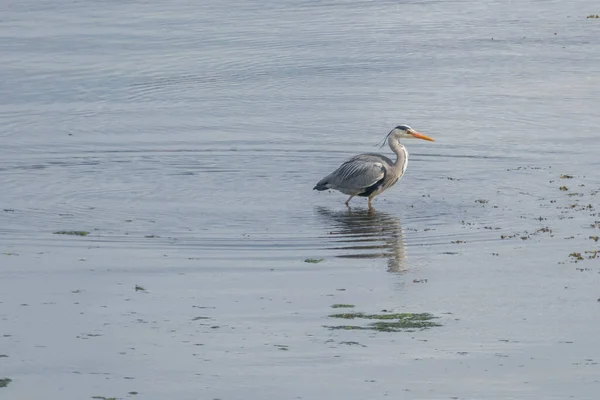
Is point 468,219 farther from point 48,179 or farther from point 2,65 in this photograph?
point 2,65

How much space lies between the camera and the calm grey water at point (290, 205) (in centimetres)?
1051

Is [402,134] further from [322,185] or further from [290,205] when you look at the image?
[290,205]

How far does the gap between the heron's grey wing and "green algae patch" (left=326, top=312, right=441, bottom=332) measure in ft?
20.3

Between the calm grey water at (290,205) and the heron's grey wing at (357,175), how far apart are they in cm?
39

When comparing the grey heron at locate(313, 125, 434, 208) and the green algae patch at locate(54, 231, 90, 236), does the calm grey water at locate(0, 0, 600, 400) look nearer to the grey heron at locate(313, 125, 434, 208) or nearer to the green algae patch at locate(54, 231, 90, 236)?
the green algae patch at locate(54, 231, 90, 236)

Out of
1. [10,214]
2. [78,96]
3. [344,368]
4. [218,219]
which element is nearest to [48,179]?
[10,214]

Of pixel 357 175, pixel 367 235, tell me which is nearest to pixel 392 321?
pixel 367 235

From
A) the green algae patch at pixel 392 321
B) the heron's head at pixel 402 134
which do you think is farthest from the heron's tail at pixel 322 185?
the green algae patch at pixel 392 321

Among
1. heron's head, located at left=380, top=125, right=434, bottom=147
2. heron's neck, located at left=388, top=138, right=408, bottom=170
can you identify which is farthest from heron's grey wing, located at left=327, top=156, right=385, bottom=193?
heron's head, located at left=380, top=125, right=434, bottom=147

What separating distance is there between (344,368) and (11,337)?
2931 millimetres

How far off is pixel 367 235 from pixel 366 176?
219 centimetres

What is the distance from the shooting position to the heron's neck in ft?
59.8

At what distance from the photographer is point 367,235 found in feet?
51.9

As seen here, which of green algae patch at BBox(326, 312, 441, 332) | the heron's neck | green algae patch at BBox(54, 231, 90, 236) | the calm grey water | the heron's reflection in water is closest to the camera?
the calm grey water
